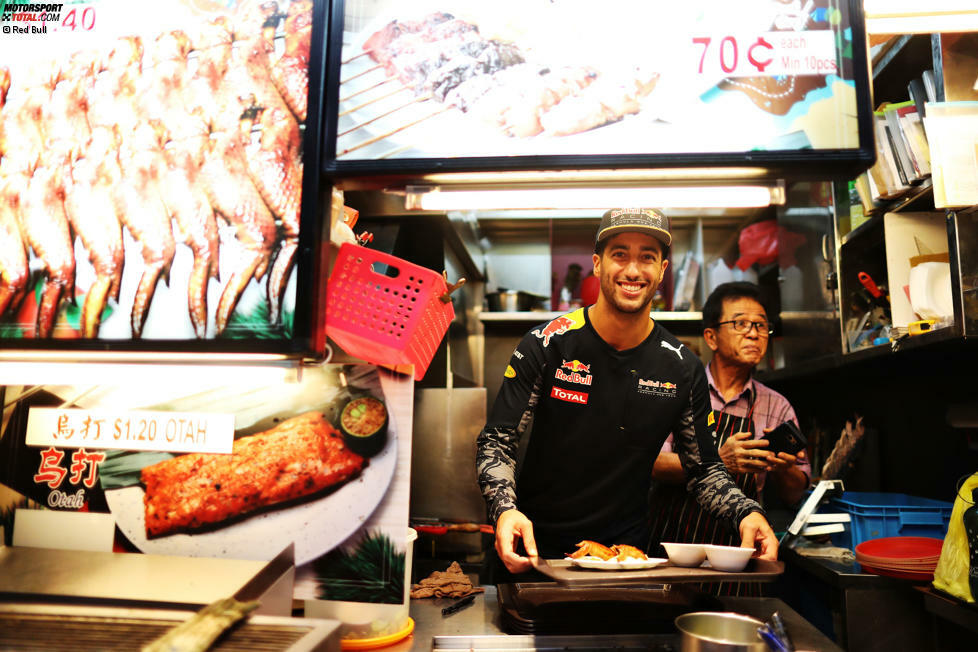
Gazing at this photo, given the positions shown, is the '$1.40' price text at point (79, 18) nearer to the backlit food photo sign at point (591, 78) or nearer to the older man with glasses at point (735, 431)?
the backlit food photo sign at point (591, 78)

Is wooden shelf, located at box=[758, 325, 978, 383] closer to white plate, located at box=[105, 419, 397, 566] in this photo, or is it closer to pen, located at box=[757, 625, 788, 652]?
pen, located at box=[757, 625, 788, 652]

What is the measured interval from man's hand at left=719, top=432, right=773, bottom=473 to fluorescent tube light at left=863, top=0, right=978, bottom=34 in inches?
72.7

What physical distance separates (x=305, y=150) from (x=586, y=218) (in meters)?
4.01

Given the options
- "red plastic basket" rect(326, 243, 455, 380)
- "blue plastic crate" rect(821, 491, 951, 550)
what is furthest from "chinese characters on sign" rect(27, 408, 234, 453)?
"blue plastic crate" rect(821, 491, 951, 550)

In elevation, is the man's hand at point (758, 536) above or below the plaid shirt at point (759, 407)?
below

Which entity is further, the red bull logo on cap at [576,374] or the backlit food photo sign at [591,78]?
the red bull logo on cap at [576,374]

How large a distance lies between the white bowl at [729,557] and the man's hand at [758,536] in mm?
244

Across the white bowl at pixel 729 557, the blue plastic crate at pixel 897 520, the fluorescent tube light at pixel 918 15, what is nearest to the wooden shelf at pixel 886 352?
the blue plastic crate at pixel 897 520

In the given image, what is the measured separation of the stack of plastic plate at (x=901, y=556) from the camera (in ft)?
7.32

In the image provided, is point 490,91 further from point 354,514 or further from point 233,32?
point 354,514

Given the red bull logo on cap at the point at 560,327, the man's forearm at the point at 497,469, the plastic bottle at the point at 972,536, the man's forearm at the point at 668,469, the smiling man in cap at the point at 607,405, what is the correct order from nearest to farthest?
the man's forearm at the point at 497,469 → the plastic bottle at the point at 972,536 → the smiling man in cap at the point at 607,405 → the red bull logo on cap at the point at 560,327 → the man's forearm at the point at 668,469

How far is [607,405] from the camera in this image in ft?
6.79

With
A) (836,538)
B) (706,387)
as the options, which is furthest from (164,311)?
(836,538)

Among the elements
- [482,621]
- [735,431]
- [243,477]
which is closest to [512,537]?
[482,621]
